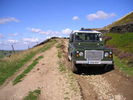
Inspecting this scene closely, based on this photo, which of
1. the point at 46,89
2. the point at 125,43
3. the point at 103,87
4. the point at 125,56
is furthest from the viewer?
the point at 125,43

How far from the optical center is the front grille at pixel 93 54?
8.73 m

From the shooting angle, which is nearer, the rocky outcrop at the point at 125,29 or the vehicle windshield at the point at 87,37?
the vehicle windshield at the point at 87,37

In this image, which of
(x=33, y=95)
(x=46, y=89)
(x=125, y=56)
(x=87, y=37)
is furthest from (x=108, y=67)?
(x=33, y=95)

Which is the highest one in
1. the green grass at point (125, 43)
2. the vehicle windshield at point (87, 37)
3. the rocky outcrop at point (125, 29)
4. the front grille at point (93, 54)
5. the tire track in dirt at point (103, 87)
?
the rocky outcrop at point (125, 29)

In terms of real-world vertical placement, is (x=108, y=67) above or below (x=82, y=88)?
above

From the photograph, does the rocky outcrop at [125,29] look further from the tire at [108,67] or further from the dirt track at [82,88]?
the dirt track at [82,88]

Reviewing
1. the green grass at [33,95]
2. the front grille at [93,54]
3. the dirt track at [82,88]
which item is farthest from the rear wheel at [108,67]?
the green grass at [33,95]

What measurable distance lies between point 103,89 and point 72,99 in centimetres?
172

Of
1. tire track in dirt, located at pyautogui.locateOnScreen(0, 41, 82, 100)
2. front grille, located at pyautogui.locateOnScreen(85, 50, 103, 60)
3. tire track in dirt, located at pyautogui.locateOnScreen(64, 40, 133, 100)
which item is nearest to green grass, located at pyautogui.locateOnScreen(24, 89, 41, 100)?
tire track in dirt, located at pyautogui.locateOnScreen(0, 41, 82, 100)

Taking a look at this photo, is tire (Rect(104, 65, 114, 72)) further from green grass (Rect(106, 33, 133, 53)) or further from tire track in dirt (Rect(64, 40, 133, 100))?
green grass (Rect(106, 33, 133, 53))

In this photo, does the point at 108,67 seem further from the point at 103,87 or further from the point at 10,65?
the point at 10,65

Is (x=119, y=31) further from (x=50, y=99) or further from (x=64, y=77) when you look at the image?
(x=50, y=99)

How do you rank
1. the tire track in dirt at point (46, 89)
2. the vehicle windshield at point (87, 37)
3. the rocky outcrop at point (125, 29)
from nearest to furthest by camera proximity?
the tire track in dirt at point (46, 89) < the vehicle windshield at point (87, 37) < the rocky outcrop at point (125, 29)

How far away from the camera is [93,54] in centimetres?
874
